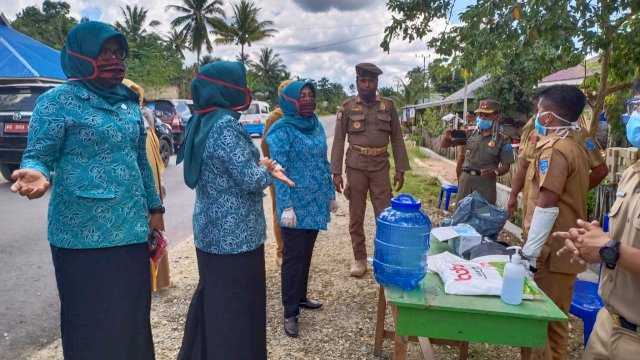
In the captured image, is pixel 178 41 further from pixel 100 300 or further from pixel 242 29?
pixel 100 300

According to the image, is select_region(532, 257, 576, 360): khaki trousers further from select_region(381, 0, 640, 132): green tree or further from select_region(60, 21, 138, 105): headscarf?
select_region(60, 21, 138, 105): headscarf

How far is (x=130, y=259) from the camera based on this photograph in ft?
6.90

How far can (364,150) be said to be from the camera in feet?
14.6

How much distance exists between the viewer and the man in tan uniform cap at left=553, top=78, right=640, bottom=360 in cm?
162

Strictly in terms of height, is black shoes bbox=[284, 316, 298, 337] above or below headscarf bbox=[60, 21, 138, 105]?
below

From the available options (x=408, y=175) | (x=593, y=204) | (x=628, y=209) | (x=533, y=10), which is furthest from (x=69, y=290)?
(x=408, y=175)

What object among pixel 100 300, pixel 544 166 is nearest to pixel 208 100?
pixel 100 300

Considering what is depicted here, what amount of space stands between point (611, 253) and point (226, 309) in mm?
1759

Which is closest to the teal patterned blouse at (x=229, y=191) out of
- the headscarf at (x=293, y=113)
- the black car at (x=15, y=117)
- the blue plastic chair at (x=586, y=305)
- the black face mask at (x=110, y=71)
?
the black face mask at (x=110, y=71)

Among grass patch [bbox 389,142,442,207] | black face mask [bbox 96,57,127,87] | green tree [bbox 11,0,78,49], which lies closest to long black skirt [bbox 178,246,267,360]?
black face mask [bbox 96,57,127,87]

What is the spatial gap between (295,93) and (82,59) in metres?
1.66

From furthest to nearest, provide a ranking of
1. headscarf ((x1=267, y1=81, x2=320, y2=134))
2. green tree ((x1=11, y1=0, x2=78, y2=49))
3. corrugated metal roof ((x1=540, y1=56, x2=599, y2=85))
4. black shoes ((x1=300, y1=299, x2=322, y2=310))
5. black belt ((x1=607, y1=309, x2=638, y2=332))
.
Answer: green tree ((x1=11, y1=0, x2=78, y2=49)) → corrugated metal roof ((x1=540, y1=56, x2=599, y2=85)) → black shoes ((x1=300, y1=299, x2=322, y2=310)) → headscarf ((x1=267, y1=81, x2=320, y2=134)) → black belt ((x1=607, y1=309, x2=638, y2=332))

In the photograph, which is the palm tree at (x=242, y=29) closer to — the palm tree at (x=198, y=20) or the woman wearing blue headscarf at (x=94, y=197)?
the palm tree at (x=198, y=20)

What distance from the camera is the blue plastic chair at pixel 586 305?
3039 mm
